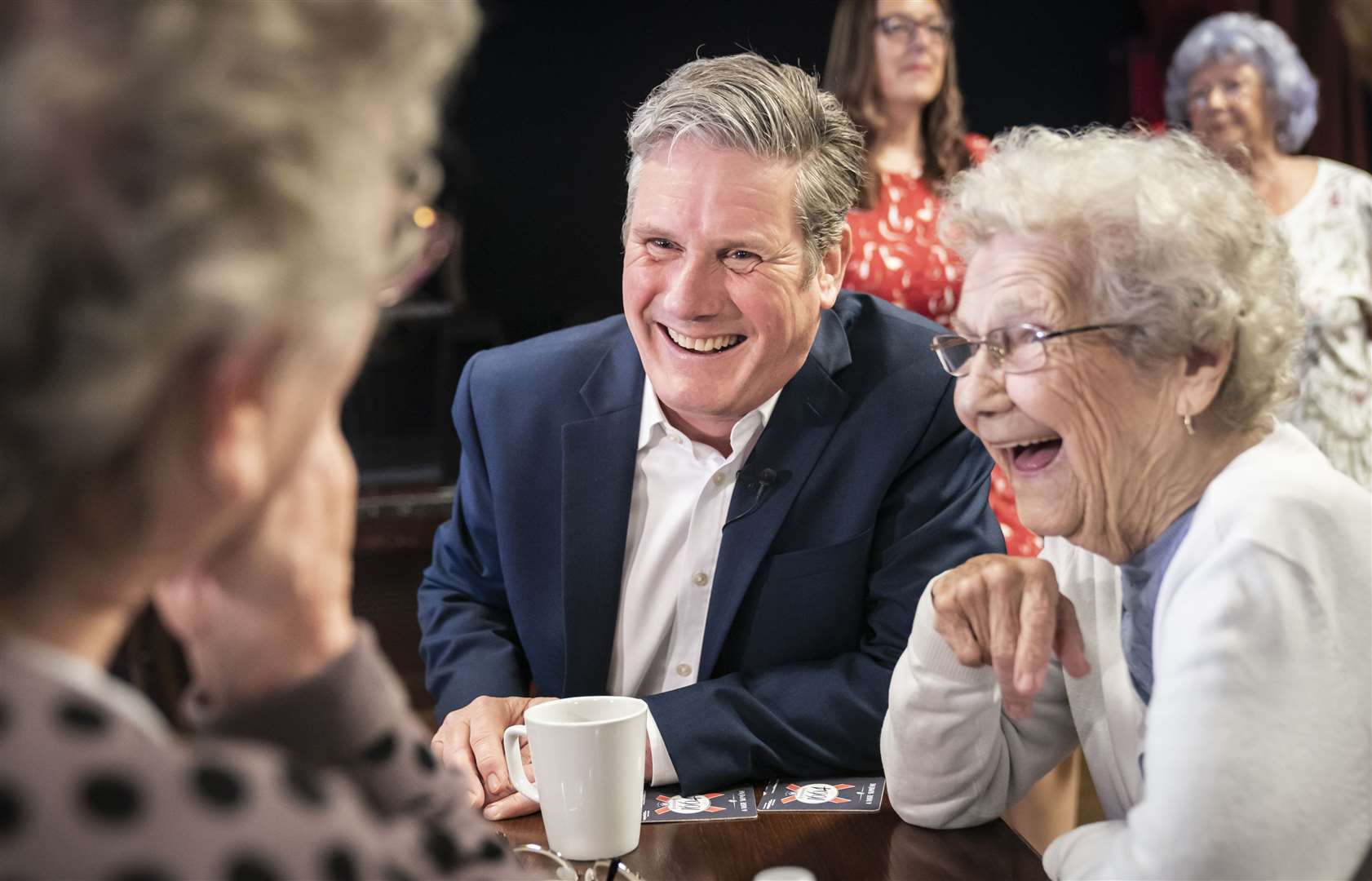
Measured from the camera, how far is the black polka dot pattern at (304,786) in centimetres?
64

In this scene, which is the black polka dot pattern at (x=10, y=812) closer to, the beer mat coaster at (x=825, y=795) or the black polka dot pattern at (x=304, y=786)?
the black polka dot pattern at (x=304, y=786)

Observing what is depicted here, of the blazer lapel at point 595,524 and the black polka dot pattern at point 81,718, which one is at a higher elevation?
the black polka dot pattern at point 81,718

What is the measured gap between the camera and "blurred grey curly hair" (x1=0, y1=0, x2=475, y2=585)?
1.77 feet

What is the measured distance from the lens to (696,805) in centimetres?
149

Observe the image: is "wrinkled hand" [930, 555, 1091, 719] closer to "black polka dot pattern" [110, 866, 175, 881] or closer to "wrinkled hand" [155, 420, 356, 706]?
"wrinkled hand" [155, 420, 356, 706]

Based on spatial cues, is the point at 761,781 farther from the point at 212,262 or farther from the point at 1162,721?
the point at 212,262

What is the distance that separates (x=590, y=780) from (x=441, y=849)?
54 centimetres

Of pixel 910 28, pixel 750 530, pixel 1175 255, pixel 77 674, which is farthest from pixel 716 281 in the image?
pixel 910 28

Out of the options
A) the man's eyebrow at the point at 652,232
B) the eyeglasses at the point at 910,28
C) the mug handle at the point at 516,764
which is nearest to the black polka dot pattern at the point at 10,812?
the mug handle at the point at 516,764

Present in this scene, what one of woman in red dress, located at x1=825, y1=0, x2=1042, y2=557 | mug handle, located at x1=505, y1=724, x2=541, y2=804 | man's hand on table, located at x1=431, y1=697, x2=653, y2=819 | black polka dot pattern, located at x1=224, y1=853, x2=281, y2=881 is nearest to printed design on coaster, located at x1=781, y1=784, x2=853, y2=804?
man's hand on table, located at x1=431, y1=697, x2=653, y2=819

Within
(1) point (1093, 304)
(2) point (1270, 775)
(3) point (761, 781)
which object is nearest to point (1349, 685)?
(2) point (1270, 775)

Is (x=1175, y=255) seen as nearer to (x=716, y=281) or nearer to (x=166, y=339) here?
(x=716, y=281)

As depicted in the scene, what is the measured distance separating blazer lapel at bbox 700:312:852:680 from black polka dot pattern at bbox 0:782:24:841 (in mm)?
1278

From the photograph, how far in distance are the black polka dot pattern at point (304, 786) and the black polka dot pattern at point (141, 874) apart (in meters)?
0.08
